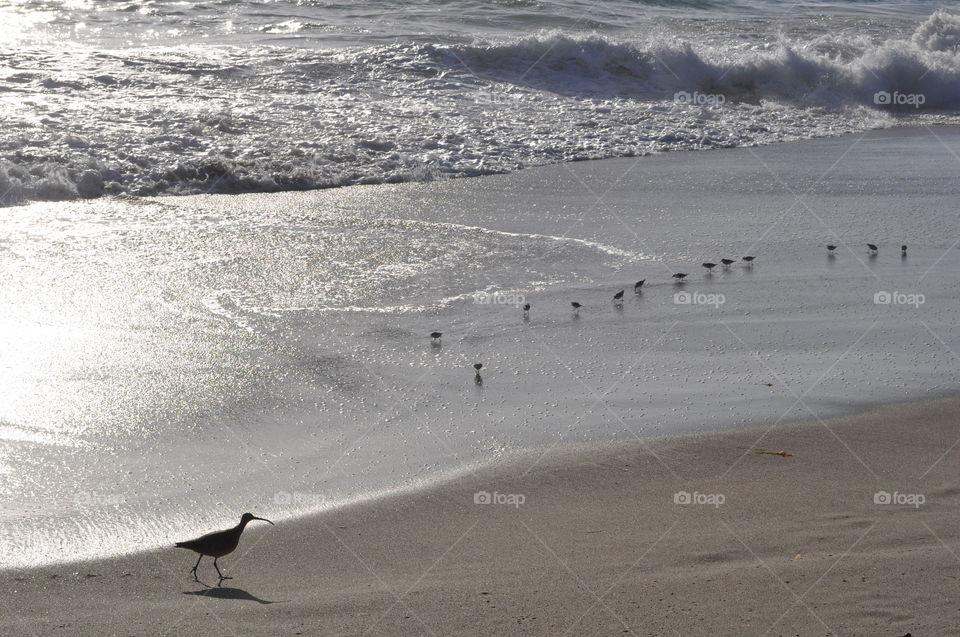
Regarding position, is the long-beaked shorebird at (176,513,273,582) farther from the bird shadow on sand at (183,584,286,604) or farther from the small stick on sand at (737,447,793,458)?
the small stick on sand at (737,447,793,458)

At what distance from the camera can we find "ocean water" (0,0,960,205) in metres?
13.1

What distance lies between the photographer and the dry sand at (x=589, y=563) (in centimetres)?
397

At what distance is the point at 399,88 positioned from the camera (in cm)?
1767

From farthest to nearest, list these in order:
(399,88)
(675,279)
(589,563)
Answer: (399,88), (675,279), (589,563)

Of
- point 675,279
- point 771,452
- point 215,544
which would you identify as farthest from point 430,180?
point 215,544

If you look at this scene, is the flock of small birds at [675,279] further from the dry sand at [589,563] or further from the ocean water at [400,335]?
the dry sand at [589,563]

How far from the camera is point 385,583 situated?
430cm

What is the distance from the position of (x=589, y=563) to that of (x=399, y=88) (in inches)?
561

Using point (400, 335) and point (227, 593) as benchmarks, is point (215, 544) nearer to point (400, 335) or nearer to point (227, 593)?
point (227, 593)

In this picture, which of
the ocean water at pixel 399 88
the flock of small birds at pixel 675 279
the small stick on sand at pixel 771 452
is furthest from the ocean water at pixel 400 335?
the ocean water at pixel 399 88

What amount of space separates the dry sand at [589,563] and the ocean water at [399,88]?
8.15m

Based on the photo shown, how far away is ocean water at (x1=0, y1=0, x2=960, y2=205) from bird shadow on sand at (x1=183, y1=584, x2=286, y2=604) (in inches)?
336

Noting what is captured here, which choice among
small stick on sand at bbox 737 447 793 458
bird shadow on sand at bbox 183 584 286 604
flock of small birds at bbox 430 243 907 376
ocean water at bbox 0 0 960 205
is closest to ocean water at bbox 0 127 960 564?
flock of small birds at bbox 430 243 907 376

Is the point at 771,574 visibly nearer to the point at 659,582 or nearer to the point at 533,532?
the point at 659,582
